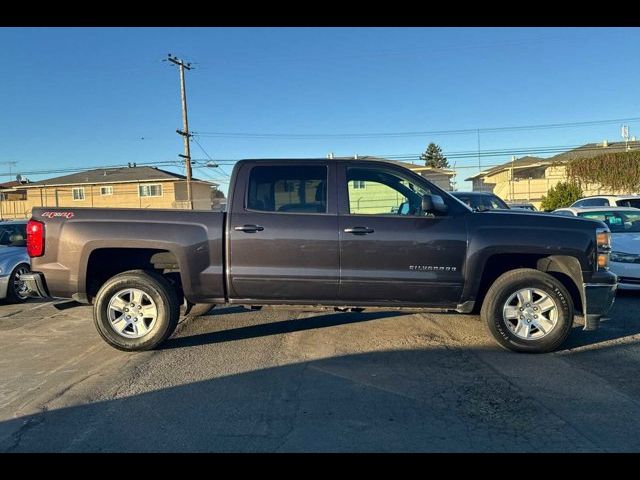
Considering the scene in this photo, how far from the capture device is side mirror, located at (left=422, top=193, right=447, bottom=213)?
5.02 meters

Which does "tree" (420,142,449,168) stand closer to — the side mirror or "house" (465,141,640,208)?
"house" (465,141,640,208)

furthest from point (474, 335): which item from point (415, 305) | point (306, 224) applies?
point (306, 224)

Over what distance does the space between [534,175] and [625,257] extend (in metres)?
42.6

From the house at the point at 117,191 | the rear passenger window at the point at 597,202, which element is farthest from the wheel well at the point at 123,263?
the house at the point at 117,191

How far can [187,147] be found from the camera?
32.4 m

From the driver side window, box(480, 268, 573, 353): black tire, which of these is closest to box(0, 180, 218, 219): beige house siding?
the driver side window

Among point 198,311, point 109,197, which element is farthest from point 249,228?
point 109,197

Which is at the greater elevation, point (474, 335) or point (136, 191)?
point (136, 191)

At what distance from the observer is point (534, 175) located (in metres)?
A: 46.8

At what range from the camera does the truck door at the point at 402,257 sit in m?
5.18

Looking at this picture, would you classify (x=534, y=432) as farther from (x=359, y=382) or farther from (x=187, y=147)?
(x=187, y=147)

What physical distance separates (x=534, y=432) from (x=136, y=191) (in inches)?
1640
